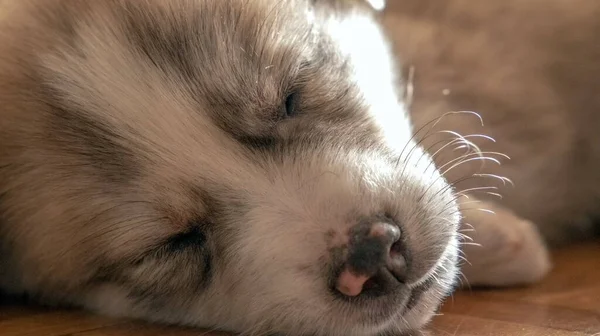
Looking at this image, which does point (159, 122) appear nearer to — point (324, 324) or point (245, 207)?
point (245, 207)

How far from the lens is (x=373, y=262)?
1.04 m

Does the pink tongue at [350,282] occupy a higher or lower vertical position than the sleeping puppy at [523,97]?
lower

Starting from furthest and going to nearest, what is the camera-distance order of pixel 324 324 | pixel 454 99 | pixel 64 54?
pixel 454 99, pixel 64 54, pixel 324 324

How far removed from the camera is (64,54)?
48.5 inches

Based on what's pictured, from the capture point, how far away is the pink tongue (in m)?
1.05

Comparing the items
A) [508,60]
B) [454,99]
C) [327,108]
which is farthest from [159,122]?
[508,60]

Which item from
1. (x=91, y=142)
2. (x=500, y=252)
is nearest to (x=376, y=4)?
(x=500, y=252)

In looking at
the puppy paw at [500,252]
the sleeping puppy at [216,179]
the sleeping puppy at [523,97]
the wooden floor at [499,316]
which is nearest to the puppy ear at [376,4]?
the sleeping puppy at [523,97]

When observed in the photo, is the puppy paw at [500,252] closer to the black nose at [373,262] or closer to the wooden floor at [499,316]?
the wooden floor at [499,316]

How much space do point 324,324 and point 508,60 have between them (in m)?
0.84

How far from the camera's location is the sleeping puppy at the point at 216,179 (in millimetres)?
1116

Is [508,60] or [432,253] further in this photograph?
[508,60]

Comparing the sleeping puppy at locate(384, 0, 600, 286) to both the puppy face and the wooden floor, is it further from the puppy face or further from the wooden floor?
the puppy face

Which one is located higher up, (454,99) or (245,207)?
(454,99)
